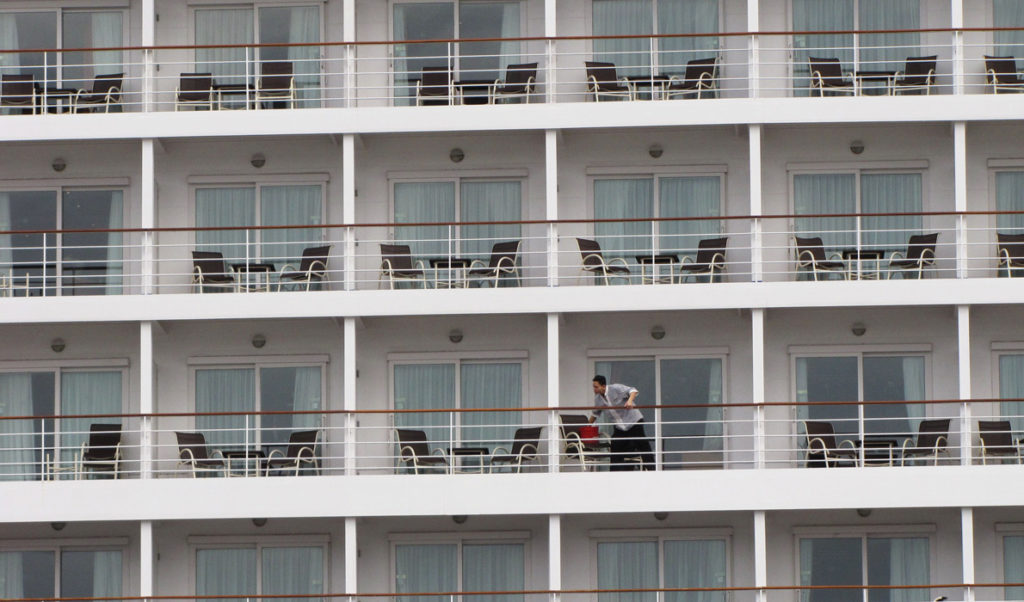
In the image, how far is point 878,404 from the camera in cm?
2792

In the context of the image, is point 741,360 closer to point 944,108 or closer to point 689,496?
point 689,496

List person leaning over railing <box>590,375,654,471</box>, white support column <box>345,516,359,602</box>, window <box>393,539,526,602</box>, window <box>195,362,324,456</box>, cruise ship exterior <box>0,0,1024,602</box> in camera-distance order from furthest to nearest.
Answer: window <box>195,362,324,456</box> < window <box>393,539,526,602</box> < cruise ship exterior <box>0,0,1024,602</box> < person leaning over railing <box>590,375,654,471</box> < white support column <box>345,516,359,602</box>

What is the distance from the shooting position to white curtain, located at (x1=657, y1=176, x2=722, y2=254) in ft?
94.3

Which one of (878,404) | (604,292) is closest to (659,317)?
(604,292)

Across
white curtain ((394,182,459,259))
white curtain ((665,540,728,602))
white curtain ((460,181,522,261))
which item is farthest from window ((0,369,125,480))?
white curtain ((665,540,728,602))

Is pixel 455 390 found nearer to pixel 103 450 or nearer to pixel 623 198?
pixel 623 198

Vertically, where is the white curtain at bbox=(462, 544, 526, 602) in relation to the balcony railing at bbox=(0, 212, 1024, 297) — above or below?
below

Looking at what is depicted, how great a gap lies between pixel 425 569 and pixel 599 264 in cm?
481

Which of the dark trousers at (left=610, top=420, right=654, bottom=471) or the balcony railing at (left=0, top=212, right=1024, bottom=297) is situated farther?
the balcony railing at (left=0, top=212, right=1024, bottom=297)

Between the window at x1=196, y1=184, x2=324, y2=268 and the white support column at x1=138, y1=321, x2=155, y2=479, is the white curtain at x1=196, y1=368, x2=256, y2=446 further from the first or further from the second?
the window at x1=196, y1=184, x2=324, y2=268

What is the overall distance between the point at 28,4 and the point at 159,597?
9332mm

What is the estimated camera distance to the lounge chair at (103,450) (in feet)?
90.9

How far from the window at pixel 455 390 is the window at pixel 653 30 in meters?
4.64

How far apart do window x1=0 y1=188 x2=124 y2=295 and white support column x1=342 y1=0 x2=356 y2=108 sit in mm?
3658
